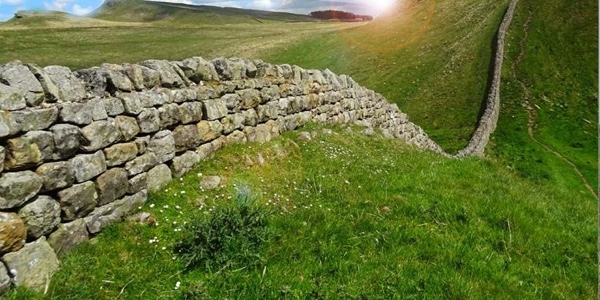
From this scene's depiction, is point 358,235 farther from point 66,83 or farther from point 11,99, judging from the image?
point 11,99

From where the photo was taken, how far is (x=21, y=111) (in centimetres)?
614

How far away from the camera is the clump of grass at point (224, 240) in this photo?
6.76 m

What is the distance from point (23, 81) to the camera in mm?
6430

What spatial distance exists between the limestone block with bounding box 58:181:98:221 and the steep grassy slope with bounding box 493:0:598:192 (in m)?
29.2

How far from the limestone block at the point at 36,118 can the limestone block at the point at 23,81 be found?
0.21m

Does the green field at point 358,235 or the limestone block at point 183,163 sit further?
the limestone block at point 183,163

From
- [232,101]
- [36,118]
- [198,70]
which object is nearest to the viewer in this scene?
[36,118]

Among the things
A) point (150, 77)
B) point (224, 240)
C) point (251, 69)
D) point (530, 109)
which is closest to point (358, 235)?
point (224, 240)

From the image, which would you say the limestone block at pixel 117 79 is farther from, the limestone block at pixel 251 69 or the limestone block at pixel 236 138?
the limestone block at pixel 251 69

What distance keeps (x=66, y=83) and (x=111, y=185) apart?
186 centimetres

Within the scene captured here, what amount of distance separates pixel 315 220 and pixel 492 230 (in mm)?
3738

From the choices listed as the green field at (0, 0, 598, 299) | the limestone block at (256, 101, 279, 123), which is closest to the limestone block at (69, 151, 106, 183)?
the green field at (0, 0, 598, 299)

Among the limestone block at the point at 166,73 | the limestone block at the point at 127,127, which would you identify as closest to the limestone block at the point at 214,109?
the limestone block at the point at 166,73

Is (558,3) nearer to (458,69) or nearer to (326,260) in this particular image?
(458,69)
